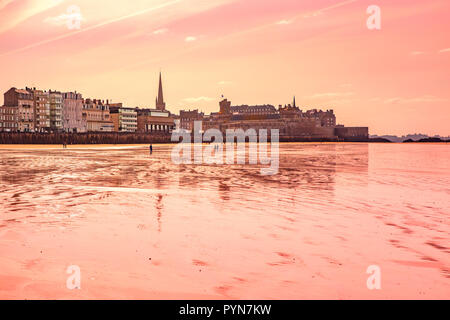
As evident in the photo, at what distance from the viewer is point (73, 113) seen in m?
150

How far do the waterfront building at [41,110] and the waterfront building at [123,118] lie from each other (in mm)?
31740

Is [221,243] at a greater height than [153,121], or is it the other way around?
[153,121]

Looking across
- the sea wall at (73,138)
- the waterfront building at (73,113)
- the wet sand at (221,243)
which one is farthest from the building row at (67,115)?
the wet sand at (221,243)

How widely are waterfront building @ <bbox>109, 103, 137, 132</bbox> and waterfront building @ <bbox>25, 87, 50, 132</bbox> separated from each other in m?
31.7

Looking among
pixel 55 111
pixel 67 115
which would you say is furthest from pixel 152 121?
pixel 55 111

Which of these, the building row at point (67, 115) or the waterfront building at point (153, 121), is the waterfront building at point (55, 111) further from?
the waterfront building at point (153, 121)

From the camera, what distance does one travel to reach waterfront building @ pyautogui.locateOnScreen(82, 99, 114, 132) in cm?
15668

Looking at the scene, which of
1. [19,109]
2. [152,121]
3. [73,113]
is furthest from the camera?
[152,121]

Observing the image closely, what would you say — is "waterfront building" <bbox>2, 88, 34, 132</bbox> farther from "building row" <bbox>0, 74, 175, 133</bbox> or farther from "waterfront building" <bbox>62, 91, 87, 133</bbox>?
"waterfront building" <bbox>62, 91, 87, 133</bbox>

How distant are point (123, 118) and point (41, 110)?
36.6m

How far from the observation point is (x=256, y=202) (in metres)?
15.6

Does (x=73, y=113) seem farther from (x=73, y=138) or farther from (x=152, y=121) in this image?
(x=73, y=138)

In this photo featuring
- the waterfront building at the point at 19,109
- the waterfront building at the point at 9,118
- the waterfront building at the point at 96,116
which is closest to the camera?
the waterfront building at the point at 9,118

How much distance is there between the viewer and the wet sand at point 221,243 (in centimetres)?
677
